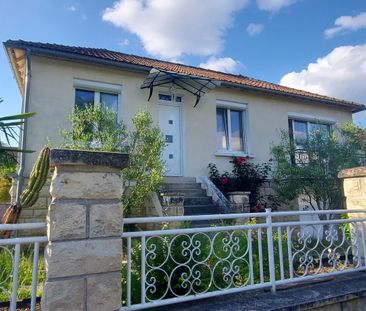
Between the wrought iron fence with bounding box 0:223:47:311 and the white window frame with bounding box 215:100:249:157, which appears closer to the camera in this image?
the wrought iron fence with bounding box 0:223:47:311

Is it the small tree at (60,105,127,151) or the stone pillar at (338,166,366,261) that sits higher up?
the small tree at (60,105,127,151)

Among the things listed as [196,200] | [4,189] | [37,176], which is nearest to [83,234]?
[37,176]

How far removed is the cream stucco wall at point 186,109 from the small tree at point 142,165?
5.48ft

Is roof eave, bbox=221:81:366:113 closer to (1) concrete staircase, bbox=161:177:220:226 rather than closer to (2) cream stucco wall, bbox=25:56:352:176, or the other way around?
(2) cream stucco wall, bbox=25:56:352:176

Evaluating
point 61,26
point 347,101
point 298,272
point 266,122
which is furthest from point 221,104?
point 298,272

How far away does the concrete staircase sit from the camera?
7.28 m

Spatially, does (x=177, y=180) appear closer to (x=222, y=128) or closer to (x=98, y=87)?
(x=222, y=128)

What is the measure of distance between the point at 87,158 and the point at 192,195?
19.6ft

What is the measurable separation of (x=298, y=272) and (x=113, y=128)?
4.56 m

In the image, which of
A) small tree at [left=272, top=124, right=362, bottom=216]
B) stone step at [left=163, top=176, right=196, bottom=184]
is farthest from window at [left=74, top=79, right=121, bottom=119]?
small tree at [left=272, top=124, right=362, bottom=216]

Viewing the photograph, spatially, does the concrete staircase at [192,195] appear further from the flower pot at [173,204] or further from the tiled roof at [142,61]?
the tiled roof at [142,61]

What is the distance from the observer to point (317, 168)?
23.2 feet

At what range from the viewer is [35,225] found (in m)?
2.14

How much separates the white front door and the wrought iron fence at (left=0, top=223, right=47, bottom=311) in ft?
17.3
